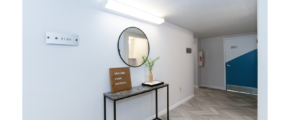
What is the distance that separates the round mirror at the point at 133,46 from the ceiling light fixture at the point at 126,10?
23 cm

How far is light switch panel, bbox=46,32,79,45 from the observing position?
1.24 m

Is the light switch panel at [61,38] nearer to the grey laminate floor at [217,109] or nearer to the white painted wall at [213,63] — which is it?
the grey laminate floor at [217,109]

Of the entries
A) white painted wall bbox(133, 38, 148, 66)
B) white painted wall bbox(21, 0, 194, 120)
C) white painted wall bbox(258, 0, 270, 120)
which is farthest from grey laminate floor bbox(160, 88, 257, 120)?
white painted wall bbox(258, 0, 270, 120)

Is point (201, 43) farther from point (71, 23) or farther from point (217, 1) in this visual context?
point (71, 23)

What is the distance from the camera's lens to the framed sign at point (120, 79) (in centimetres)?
169

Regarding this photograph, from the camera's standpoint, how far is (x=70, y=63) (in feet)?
4.58

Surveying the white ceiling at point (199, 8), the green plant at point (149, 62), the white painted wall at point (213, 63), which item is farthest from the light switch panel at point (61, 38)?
the white painted wall at point (213, 63)

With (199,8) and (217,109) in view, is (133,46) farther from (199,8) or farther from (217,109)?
(217,109)

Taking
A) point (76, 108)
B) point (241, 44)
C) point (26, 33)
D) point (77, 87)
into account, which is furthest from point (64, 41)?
point (241, 44)

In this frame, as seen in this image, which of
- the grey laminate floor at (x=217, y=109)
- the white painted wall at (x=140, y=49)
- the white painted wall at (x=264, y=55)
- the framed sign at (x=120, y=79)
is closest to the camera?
the white painted wall at (x=264, y=55)

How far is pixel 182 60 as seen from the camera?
3.31 metres

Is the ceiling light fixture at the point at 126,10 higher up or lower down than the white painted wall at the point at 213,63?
higher up

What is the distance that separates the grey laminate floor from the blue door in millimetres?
650

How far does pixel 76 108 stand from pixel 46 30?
93 cm
